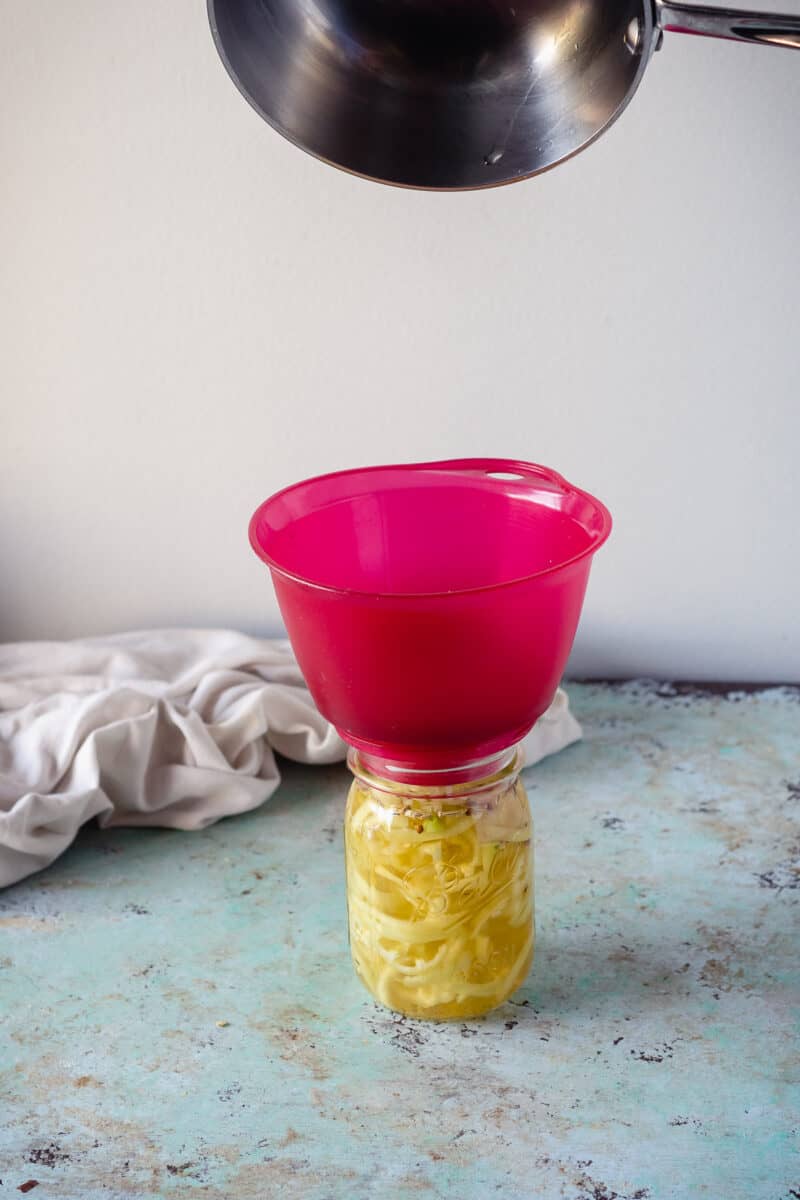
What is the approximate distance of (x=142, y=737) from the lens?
1209 millimetres

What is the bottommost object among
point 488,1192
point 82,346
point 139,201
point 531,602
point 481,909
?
point 488,1192

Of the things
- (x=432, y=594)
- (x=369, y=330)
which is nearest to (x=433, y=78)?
(x=432, y=594)

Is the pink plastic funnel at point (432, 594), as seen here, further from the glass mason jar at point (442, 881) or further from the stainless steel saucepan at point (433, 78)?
the stainless steel saucepan at point (433, 78)

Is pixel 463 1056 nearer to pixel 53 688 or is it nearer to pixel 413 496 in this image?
pixel 413 496

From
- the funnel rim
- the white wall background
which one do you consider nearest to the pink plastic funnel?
the funnel rim

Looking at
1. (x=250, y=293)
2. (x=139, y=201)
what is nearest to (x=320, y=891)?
(x=250, y=293)

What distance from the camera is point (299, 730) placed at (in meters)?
1.28

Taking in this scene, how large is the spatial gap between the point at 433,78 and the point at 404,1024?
715 mm

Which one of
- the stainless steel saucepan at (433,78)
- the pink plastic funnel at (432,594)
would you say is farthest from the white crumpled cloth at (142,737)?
the stainless steel saucepan at (433,78)

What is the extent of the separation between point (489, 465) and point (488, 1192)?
0.55 metres

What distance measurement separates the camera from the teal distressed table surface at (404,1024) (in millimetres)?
811

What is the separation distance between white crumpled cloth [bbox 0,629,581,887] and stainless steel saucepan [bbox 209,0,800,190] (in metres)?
0.61

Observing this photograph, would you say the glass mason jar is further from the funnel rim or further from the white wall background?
the white wall background

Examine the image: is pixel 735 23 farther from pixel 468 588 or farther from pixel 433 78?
pixel 468 588
